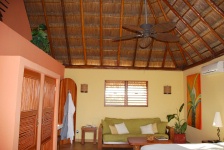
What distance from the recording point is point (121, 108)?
25.2 ft

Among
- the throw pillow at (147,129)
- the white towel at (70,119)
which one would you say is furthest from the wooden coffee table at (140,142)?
the white towel at (70,119)

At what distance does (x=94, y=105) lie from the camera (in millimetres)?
Result: 7664

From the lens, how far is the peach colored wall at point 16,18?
13.1ft

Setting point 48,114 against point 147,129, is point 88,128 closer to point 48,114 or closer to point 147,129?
point 147,129

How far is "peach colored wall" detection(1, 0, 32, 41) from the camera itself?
400 cm

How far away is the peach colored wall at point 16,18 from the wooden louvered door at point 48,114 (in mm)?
1234

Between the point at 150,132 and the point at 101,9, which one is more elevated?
the point at 101,9

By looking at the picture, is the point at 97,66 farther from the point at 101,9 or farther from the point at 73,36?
the point at 101,9

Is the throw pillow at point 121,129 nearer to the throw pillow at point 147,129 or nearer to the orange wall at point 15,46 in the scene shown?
the throw pillow at point 147,129

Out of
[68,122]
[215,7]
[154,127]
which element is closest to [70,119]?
[68,122]

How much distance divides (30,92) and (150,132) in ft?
14.4

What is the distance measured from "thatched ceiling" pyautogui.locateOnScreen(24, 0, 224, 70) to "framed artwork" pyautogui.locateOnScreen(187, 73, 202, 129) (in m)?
0.55

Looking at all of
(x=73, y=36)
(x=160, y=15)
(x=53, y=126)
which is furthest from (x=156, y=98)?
(x=53, y=126)

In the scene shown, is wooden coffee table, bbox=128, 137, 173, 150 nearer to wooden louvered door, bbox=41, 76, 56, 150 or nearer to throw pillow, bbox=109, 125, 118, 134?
throw pillow, bbox=109, 125, 118, 134
